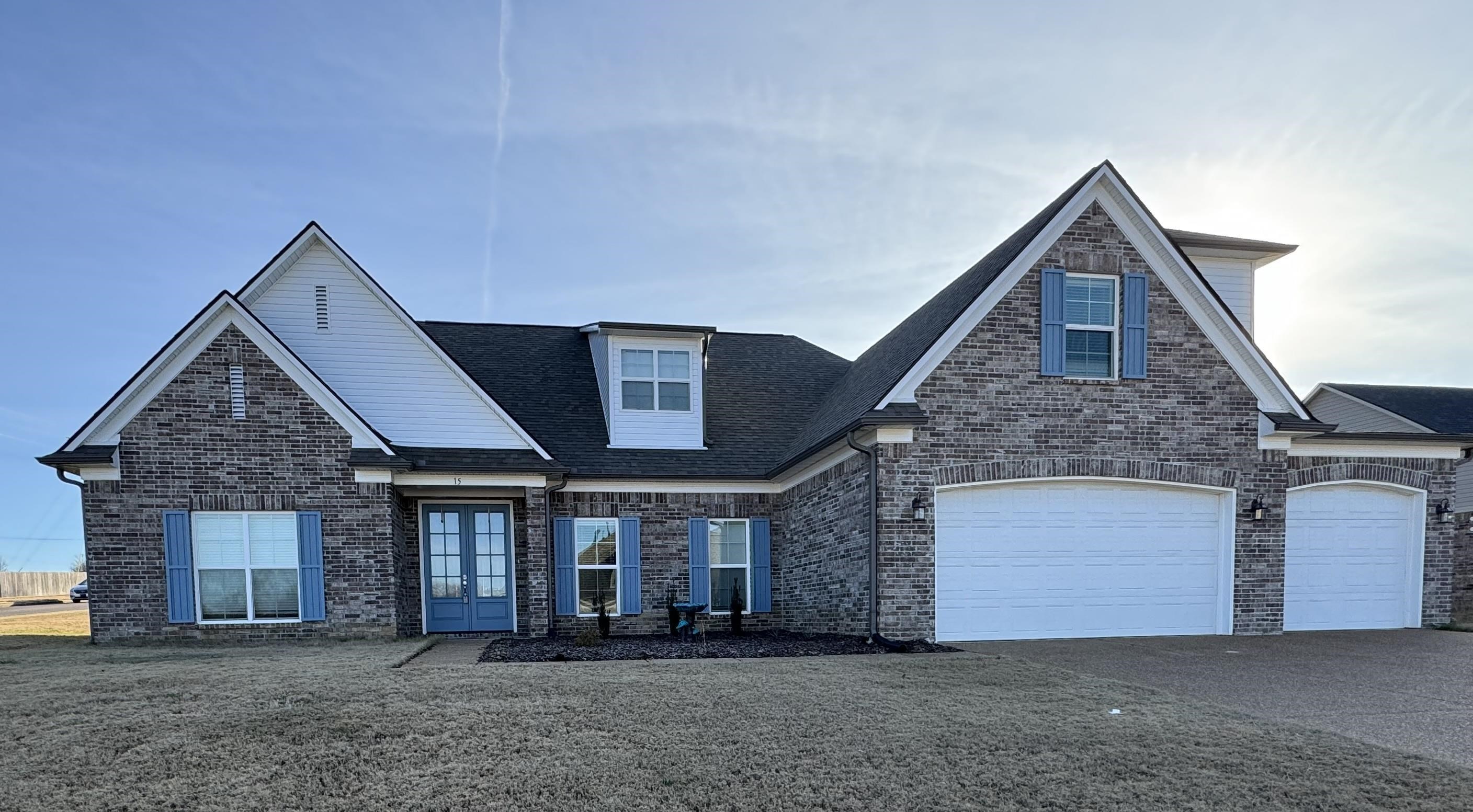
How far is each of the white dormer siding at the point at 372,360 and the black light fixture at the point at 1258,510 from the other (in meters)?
11.2

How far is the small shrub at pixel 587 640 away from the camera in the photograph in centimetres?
1078

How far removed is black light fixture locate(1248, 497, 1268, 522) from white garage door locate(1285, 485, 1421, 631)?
3.60ft

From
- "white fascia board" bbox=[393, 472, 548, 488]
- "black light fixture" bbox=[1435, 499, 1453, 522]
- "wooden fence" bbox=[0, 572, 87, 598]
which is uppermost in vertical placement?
"white fascia board" bbox=[393, 472, 548, 488]

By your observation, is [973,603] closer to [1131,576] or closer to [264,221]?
[1131,576]

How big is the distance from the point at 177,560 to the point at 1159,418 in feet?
46.7

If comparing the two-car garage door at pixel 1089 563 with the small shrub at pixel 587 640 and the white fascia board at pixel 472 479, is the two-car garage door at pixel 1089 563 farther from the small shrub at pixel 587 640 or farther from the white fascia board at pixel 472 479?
the white fascia board at pixel 472 479

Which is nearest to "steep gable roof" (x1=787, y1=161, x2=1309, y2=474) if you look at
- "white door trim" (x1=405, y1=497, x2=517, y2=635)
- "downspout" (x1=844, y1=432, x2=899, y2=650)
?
"downspout" (x1=844, y1=432, x2=899, y2=650)

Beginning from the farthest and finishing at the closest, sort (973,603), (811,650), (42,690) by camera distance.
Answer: (973,603) < (811,650) < (42,690)

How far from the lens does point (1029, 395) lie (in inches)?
422

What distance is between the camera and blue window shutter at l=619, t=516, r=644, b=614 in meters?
13.3

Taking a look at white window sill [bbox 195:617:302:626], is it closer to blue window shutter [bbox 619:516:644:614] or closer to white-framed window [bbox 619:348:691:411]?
blue window shutter [bbox 619:516:644:614]

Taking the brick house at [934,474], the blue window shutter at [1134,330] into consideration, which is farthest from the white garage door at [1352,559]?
the blue window shutter at [1134,330]

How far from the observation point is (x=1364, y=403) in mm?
19219

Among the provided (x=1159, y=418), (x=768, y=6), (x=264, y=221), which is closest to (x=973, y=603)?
(x=1159, y=418)
